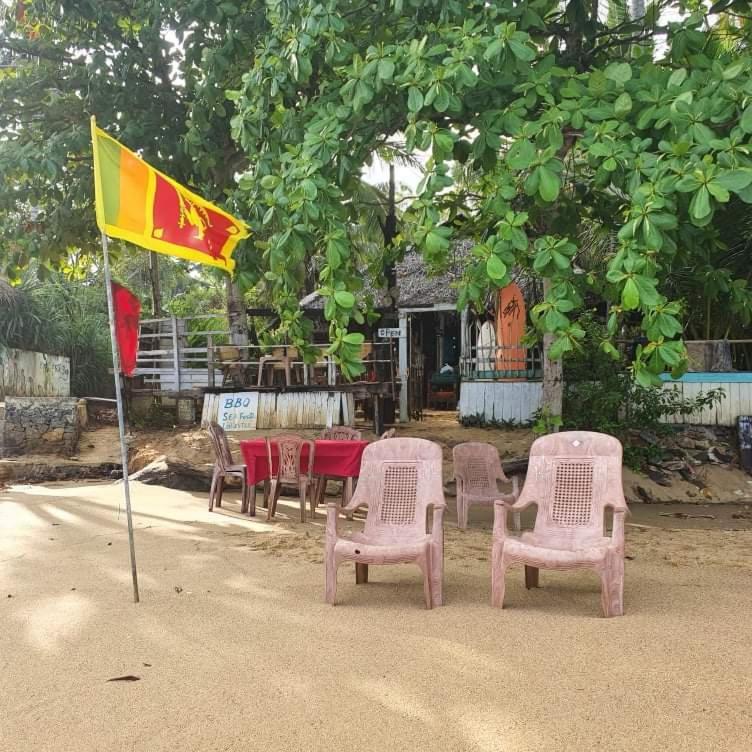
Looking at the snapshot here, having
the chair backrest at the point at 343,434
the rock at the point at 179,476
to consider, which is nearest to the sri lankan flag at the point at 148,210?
the chair backrest at the point at 343,434

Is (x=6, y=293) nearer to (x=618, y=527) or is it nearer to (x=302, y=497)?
(x=302, y=497)

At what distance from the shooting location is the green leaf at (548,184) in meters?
4.46

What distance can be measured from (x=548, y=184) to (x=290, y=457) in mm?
4363

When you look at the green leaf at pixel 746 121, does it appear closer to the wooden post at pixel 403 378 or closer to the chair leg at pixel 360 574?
the chair leg at pixel 360 574

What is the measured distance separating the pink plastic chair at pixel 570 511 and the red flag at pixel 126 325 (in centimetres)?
256

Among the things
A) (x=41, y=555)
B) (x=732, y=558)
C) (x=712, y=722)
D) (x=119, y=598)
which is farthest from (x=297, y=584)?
(x=732, y=558)

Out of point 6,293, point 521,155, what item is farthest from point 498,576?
point 6,293

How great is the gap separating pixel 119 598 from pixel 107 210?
2470mm

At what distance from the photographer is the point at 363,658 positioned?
143 inches

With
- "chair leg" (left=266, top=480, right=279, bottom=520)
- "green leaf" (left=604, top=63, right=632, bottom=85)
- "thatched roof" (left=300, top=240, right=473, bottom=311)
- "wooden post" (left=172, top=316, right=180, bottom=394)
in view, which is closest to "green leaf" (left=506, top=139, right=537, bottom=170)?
"green leaf" (left=604, top=63, right=632, bottom=85)

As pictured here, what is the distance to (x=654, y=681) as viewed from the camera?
3.26m

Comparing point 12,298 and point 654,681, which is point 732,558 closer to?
point 654,681

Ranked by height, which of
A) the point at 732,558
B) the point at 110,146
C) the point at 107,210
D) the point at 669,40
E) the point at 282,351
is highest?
the point at 669,40

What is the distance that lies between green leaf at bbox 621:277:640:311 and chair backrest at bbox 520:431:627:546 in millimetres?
861
